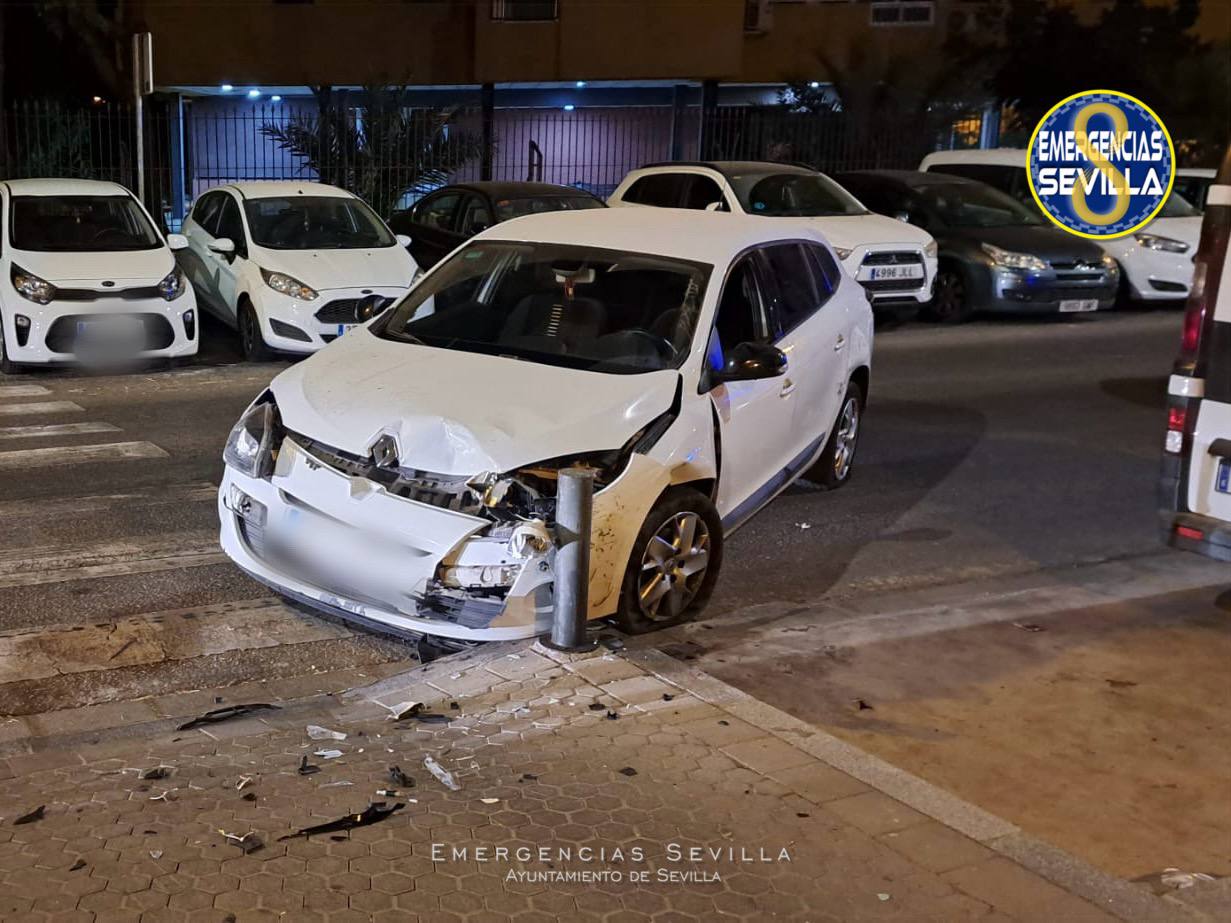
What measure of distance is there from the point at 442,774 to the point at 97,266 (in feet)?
29.3

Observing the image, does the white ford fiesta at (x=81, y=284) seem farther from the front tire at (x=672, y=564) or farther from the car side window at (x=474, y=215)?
the front tire at (x=672, y=564)

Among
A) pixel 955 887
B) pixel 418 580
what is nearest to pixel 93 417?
pixel 418 580

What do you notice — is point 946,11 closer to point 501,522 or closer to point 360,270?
point 360,270

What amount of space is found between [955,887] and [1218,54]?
32.3m

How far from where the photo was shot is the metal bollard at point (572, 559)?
5648mm

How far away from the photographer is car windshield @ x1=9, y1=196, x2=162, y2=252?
41.9 feet

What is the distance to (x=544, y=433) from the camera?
19.5ft

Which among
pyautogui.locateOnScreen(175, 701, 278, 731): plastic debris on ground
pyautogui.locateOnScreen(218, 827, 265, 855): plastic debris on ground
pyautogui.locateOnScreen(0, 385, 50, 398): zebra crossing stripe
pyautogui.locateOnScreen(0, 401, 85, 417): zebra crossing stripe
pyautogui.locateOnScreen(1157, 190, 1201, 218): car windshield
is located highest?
pyautogui.locateOnScreen(1157, 190, 1201, 218): car windshield

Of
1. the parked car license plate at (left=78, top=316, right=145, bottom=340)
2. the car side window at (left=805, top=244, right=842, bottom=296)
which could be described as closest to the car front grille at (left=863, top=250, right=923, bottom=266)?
the car side window at (left=805, top=244, right=842, bottom=296)

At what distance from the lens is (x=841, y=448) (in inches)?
364

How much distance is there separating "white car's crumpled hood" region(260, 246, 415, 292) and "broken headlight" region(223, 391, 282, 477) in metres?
6.48

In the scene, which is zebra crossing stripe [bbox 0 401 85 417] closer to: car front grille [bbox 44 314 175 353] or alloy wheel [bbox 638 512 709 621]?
car front grille [bbox 44 314 175 353]

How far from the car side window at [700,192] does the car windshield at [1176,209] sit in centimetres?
715

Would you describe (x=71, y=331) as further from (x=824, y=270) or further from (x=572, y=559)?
(x=572, y=559)
